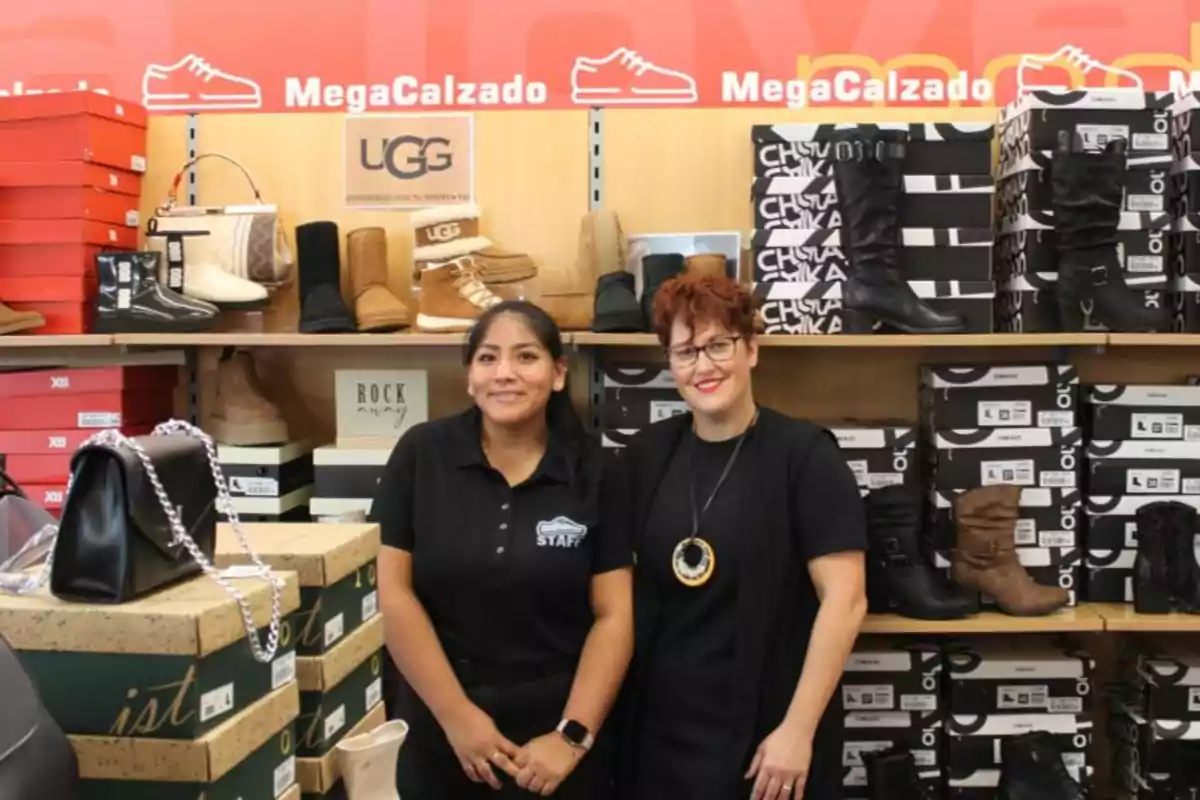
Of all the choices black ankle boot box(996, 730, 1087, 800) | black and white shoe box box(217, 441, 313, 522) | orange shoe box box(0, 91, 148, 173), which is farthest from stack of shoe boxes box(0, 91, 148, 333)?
black ankle boot box(996, 730, 1087, 800)

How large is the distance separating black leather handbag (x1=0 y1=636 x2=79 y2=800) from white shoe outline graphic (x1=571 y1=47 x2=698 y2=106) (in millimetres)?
2331

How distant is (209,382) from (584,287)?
918 mm

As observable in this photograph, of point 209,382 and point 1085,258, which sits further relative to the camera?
point 209,382

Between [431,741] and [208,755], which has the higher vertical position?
[208,755]

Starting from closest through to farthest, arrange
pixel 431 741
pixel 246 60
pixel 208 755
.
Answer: pixel 208 755, pixel 431 741, pixel 246 60

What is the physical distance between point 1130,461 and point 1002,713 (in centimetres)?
58

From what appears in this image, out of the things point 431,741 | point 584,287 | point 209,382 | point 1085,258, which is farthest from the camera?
point 209,382

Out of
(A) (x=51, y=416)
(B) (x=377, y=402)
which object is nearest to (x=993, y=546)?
(B) (x=377, y=402)

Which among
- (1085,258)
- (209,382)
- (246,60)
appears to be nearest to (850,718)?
(1085,258)

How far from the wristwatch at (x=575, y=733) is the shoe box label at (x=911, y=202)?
3.55ft

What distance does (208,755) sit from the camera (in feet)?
3.39

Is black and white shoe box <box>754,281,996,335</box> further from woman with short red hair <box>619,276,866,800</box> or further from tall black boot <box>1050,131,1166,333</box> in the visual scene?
woman with short red hair <box>619,276,866,800</box>

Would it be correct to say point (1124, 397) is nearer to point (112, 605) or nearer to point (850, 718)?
point (850, 718)

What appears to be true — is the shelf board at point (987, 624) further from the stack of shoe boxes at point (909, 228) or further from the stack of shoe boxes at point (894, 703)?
the stack of shoe boxes at point (909, 228)
